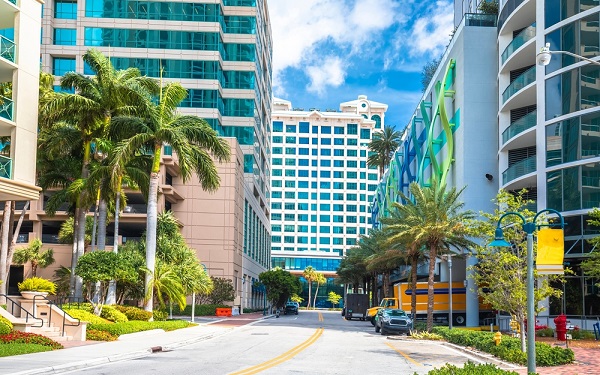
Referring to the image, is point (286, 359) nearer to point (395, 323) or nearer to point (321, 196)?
point (395, 323)

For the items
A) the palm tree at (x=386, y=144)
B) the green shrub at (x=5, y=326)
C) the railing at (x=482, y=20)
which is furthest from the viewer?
the palm tree at (x=386, y=144)

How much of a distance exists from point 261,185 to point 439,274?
155 ft

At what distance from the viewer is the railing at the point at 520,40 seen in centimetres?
4850

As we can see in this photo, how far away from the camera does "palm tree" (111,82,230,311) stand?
36188 millimetres

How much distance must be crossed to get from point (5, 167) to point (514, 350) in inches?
837

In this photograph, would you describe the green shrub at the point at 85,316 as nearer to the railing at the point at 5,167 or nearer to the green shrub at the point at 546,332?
the railing at the point at 5,167

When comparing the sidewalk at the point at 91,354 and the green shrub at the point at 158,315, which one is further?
the green shrub at the point at 158,315

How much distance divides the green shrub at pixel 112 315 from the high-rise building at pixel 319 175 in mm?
135542

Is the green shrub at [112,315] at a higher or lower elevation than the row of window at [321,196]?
lower

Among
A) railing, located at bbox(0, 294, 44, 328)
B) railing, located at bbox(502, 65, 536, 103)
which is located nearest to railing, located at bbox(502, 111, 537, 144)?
railing, located at bbox(502, 65, 536, 103)

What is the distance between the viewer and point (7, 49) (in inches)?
1153

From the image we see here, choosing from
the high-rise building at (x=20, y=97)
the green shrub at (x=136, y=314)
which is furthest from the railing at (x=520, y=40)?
the high-rise building at (x=20, y=97)

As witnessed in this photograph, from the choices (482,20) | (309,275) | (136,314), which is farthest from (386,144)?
(136,314)

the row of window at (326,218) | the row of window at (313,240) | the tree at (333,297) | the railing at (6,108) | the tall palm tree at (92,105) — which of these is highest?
the row of window at (326,218)
